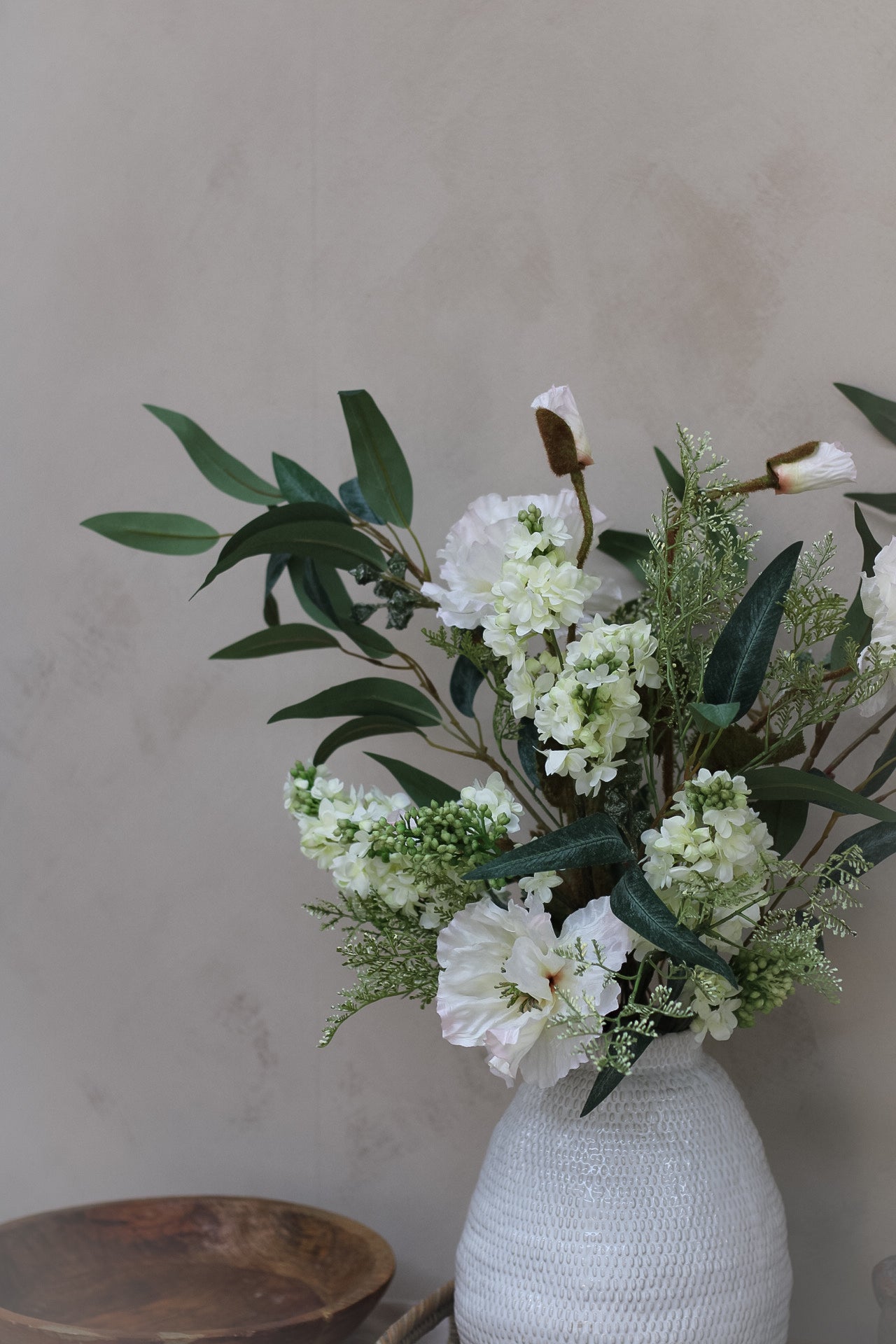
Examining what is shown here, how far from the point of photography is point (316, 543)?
900mm

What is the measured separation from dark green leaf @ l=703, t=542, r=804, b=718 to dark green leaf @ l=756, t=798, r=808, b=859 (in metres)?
0.17

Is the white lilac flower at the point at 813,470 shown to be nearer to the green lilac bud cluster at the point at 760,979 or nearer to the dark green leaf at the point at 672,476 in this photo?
the dark green leaf at the point at 672,476

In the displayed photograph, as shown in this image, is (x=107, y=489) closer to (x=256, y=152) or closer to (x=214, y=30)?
(x=256, y=152)

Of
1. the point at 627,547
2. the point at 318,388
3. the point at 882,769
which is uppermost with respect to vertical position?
the point at 318,388

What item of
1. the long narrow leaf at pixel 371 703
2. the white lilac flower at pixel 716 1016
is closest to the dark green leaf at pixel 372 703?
the long narrow leaf at pixel 371 703

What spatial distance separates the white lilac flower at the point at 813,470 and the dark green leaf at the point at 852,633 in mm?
84

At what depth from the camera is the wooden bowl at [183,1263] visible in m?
1.04

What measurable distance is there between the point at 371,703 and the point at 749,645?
35 centimetres

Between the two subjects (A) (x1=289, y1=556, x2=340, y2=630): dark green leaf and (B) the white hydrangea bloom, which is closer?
(B) the white hydrangea bloom

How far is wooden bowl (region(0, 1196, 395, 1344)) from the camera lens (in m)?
1.04

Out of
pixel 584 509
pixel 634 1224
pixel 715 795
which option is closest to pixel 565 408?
pixel 584 509

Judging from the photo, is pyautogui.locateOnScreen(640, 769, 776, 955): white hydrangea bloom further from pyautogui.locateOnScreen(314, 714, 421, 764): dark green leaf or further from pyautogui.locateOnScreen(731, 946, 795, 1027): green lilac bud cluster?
pyautogui.locateOnScreen(314, 714, 421, 764): dark green leaf

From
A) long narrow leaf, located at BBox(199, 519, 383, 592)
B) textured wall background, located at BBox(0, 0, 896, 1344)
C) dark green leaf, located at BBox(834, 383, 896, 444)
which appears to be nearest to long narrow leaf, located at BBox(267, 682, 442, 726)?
long narrow leaf, located at BBox(199, 519, 383, 592)

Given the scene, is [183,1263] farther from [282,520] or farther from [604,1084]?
[282,520]
